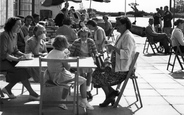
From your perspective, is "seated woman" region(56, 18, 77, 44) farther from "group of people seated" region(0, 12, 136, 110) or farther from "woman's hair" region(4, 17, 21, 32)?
"woman's hair" region(4, 17, 21, 32)

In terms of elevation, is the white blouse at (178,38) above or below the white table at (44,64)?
above

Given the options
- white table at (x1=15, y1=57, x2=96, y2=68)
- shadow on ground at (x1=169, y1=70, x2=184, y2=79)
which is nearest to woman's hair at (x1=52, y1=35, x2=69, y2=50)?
white table at (x1=15, y1=57, x2=96, y2=68)

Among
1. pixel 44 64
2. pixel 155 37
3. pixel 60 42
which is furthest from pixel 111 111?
pixel 155 37

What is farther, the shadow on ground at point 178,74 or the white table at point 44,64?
the shadow on ground at point 178,74

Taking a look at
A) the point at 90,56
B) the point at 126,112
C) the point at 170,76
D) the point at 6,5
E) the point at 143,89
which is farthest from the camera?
the point at 6,5

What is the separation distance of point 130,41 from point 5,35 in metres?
1.95

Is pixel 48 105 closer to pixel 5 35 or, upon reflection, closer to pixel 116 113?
pixel 116 113

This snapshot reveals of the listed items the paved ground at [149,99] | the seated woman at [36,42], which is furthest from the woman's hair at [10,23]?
the paved ground at [149,99]

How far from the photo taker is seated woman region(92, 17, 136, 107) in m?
5.96

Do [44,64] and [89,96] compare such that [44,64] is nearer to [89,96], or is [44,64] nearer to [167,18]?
[89,96]

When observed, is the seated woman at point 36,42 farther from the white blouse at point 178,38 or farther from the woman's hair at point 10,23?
the white blouse at point 178,38

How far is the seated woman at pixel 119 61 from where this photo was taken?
5961 mm

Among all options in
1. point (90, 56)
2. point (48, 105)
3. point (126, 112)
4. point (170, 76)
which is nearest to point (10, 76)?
point (48, 105)

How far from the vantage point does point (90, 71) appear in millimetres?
6406
